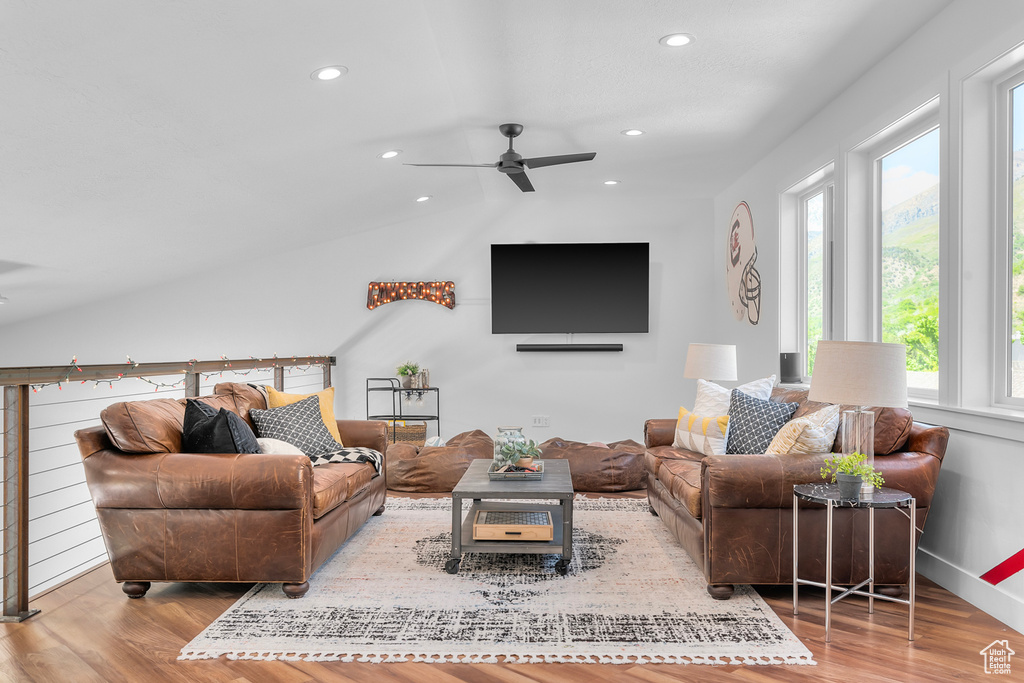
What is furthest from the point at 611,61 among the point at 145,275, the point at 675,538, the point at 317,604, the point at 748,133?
the point at 145,275

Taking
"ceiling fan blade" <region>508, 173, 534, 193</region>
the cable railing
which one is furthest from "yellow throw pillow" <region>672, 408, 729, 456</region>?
the cable railing

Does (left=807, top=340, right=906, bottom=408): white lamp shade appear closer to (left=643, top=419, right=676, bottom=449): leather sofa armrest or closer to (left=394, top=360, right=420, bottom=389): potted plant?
(left=643, top=419, right=676, bottom=449): leather sofa armrest

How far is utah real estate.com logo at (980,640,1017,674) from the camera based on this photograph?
7.38ft

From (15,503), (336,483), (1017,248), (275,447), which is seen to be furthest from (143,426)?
(1017,248)

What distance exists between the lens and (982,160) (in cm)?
296

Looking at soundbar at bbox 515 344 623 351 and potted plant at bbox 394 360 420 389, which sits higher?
soundbar at bbox 515 344 623 351

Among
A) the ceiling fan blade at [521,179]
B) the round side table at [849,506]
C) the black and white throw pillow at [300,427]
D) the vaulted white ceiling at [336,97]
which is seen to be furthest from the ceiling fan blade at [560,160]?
the round side table at [849,506]

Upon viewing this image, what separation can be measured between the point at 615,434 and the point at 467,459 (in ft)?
7.71

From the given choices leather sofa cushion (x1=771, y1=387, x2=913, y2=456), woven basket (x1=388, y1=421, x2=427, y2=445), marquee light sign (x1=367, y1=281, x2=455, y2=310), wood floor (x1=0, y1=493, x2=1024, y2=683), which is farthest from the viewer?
marquee light sign (x1=367, y1=281, x2=455, y2=310)

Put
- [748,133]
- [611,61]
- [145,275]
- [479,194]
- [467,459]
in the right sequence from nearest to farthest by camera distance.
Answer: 1. [611,61]
2. [748,133]
3. [467,459]
4. [145,275]
5. [479,194]

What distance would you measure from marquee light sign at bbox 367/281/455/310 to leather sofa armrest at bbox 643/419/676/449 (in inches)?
128

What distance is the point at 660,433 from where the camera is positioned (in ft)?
14.7

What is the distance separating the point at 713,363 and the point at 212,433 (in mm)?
3178

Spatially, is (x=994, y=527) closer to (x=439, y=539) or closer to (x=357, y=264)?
(x=439, y=539)
